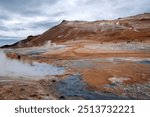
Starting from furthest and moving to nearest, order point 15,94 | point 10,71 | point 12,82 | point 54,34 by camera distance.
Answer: point 54,34
point 10,71
point 12,82
point 15,94

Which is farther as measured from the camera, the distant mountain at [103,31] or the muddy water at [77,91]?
the distant mountain at [103,31]

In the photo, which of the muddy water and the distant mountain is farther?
the distant mountain

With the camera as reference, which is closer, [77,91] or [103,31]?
[77,91]

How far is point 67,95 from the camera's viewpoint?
32.8 ft

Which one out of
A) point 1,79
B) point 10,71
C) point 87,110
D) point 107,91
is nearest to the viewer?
point 87,110

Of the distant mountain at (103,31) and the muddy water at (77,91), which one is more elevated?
the distant mountain at (103,31)

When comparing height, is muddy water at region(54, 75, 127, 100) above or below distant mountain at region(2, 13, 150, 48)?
below

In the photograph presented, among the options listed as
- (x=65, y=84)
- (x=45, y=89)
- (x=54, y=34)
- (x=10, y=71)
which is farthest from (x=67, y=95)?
(x=54, y=34)

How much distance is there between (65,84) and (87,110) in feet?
17.3

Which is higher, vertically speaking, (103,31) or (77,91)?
(103,31)

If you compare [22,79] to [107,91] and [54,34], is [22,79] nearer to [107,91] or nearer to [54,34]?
[107,91]

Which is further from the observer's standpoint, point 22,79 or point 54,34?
point 54,34

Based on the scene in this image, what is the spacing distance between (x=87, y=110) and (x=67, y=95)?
3.16 metres

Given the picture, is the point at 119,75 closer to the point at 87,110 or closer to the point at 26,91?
the point at 26,91
